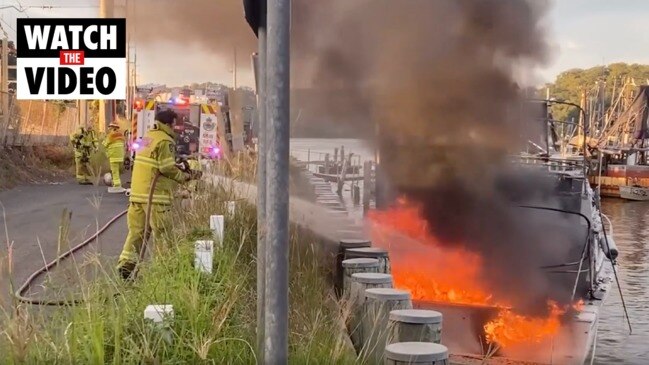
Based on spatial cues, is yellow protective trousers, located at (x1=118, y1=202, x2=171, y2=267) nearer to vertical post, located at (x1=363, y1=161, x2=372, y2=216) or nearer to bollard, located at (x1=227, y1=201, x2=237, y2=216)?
bollard, located at (x1=227, y1=201, x2=237, y2=216)

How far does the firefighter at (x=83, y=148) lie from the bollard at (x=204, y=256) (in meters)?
12.9

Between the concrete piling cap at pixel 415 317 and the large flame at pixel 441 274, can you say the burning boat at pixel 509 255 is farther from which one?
the concrete piling cap at pixel 415 317

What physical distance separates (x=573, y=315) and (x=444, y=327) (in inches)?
64.7

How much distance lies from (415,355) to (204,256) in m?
1.77

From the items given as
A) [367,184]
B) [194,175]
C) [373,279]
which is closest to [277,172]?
[373,279]

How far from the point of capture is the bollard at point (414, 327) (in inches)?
168

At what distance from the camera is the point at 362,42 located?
9.84 m

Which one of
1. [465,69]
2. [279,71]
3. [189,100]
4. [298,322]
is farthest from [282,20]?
[189,100]

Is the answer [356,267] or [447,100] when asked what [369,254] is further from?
[447,100]

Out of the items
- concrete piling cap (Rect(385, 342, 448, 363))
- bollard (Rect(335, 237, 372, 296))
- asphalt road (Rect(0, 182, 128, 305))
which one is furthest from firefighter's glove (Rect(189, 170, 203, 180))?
concrete piling cap (Rect(385, 342, 448, 363))

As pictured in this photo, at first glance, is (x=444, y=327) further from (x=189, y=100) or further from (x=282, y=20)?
(x=189, y=100)

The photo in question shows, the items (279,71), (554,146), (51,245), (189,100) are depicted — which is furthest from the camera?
(189,100)

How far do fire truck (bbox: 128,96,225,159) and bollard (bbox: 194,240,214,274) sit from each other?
12055 millimetres

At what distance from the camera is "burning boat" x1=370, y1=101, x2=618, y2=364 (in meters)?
8.19
